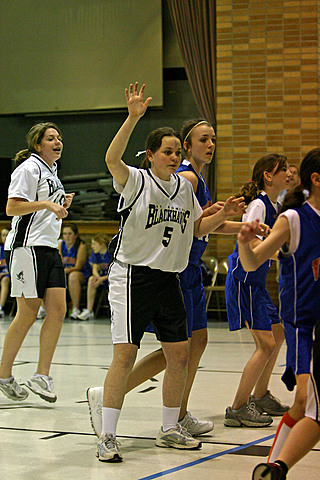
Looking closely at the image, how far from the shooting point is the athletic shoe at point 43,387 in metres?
4.49

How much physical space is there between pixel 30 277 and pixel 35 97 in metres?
7.77

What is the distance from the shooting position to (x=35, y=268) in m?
4.61

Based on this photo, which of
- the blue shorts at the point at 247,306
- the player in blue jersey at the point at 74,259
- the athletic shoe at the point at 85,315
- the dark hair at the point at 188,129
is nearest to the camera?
the dark hair at the point at 188,129

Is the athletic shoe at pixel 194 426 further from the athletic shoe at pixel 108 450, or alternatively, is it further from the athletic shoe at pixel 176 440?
the athletic shoe at pixel 108 450

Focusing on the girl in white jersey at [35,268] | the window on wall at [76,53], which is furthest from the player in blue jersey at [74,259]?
the girl in white jersey at [35,268]

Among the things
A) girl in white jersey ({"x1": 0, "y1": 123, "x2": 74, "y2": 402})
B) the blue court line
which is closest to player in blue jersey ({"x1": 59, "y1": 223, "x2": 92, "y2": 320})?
girl in white jersey ({"x1": 0, "y1": 123, "x2": 74, "y2": 402})

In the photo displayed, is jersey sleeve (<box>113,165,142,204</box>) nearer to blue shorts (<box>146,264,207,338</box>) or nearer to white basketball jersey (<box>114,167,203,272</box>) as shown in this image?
white basketball jersey (<box>114,167,203,272</box>)

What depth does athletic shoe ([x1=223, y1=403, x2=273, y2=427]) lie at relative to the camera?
4023mm

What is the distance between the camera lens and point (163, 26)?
11.3 meters

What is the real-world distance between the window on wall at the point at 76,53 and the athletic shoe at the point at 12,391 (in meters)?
7.33

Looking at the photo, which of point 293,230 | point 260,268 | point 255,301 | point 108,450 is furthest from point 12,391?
point 293,230

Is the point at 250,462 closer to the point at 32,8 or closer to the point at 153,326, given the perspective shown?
the point at 153,326

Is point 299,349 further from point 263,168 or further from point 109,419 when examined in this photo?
point 263,168

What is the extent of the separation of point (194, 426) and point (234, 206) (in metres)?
1.24
